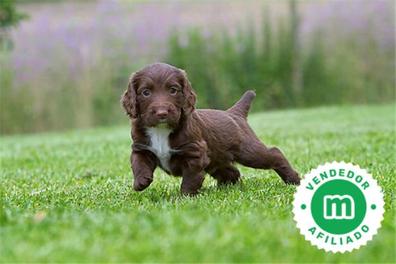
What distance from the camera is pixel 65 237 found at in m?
3.46

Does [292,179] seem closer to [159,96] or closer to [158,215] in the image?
[159,96]

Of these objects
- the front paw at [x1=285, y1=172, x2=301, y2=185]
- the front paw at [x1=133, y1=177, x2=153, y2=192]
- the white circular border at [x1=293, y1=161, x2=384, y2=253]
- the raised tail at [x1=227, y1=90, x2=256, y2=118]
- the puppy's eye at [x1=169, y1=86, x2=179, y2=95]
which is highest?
the puppy's eye at [x1=169, y1=86, x2=179, y2=95]

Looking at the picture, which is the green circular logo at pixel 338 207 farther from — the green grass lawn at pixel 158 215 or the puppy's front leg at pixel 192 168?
the puppy's front leg at pixel 192 168

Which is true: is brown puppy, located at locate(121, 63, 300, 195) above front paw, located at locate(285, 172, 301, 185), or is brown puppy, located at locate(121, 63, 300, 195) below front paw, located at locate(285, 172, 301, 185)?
above

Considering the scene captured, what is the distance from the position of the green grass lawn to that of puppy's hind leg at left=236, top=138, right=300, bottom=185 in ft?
0.36

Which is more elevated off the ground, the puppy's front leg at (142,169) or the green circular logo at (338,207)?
the green circular logo at (338,207)

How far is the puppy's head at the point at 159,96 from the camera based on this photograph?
511cm

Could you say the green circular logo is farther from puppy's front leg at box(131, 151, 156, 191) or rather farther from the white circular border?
puppy's front leg at box(131, 151, 156, 191)

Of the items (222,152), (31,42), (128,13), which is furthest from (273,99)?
(222,152)

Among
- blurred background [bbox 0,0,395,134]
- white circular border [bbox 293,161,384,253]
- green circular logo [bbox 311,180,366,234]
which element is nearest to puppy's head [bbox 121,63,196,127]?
white circular border [bbox 293,161,384,253]

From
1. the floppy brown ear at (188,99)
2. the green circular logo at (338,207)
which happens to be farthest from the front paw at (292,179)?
the green circular logo at (338,207)

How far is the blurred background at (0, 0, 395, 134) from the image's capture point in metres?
19.2

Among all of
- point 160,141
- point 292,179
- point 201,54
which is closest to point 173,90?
point 160,141

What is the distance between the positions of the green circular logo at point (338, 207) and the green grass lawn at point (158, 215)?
0.40 feet
